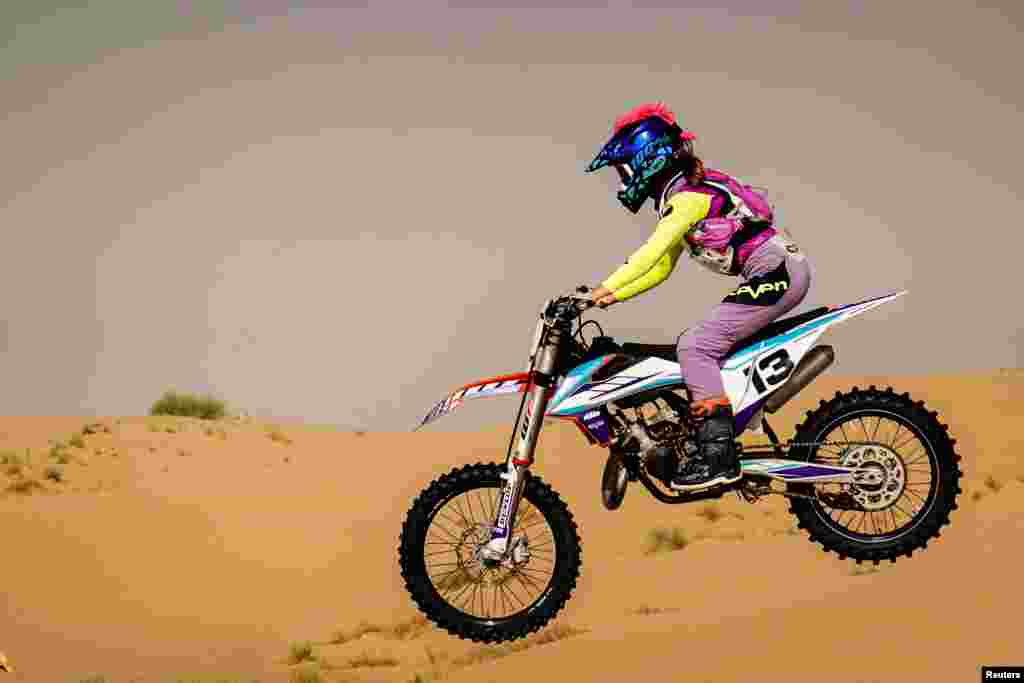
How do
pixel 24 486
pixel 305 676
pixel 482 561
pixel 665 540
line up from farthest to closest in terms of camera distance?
pixel 24 486, pixel 665 540, pixel 305 676, pixel 482 561

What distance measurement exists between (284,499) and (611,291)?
1601cm

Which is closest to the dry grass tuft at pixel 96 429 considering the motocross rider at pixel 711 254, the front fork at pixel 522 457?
the front fork at pixel 522 457

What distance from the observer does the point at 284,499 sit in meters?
22.0

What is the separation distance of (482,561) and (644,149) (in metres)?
3.15

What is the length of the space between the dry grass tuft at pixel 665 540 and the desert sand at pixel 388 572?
263 mm

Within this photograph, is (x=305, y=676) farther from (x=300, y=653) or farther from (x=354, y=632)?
(x=354, y=632)

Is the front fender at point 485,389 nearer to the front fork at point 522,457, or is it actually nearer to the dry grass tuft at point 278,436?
the front fork at point 522,457

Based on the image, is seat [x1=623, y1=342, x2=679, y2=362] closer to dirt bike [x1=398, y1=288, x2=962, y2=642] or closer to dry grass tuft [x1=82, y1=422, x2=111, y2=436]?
dirt bike [x1=398, y1=288, x2=962, y2=642]

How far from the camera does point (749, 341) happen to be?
309 inches

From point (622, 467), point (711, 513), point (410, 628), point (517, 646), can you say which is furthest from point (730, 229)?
point (711, 513)

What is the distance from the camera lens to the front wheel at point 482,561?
25.3ft

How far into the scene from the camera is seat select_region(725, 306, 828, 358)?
25.7 ft

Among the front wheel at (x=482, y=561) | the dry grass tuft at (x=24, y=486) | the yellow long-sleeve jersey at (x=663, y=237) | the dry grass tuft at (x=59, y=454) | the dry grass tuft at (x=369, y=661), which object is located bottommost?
the dry grass tuft at (x=369, y=661)

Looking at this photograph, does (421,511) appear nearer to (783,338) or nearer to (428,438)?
(783,338)
